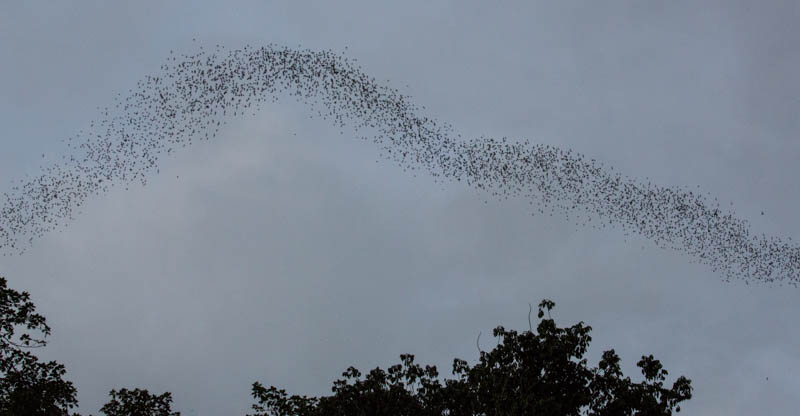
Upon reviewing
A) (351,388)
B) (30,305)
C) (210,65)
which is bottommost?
(351,388)

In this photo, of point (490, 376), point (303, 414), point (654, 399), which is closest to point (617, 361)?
point (654, 399)

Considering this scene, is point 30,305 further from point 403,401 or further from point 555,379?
point 555,379

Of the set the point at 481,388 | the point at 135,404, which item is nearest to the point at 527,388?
the point at 481,388

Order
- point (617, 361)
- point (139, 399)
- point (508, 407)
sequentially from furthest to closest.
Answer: point (139, 399) < point (617, 361) < point (508, 407)

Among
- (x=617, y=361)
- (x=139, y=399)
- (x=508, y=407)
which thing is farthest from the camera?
(x=139, y=399)

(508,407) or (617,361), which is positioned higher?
(617,361)

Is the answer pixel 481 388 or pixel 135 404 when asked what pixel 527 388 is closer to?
pixel 481 388

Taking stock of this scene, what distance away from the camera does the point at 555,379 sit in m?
27.9

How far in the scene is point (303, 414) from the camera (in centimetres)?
2972

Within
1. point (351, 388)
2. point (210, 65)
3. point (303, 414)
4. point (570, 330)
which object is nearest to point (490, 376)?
point (570, 330)

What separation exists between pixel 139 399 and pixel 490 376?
13.2 meters

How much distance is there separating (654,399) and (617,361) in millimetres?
1689

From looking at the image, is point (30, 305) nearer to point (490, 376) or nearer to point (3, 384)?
point (3, 384)

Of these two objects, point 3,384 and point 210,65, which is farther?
point 210,65
